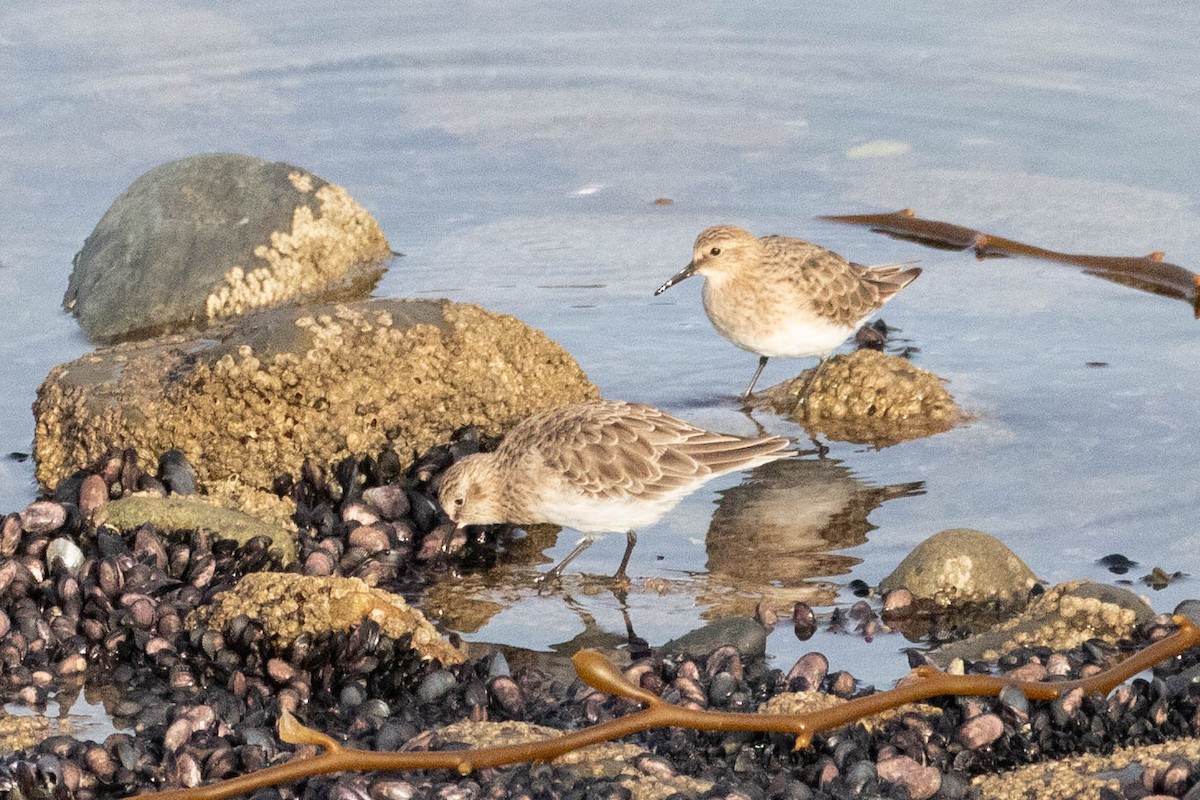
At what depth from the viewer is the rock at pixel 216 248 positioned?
1086cm

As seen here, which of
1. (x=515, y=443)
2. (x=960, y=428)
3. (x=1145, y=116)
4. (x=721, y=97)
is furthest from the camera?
(x=721, y=97)

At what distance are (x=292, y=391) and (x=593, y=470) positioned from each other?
5.44 feet

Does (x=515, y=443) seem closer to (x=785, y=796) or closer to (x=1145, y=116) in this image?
(x=785, y=796)

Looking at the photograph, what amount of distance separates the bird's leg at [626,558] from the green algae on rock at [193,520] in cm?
151

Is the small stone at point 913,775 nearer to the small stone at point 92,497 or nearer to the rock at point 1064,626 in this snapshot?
the rock at point 1064,626

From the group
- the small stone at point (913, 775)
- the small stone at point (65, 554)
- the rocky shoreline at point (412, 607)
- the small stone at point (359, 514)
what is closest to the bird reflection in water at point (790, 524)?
the rocky shoreline at point (412, 607)

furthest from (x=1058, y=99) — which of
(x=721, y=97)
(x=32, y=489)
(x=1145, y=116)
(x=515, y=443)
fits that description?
(x=32, y=489)

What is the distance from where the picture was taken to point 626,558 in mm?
7738

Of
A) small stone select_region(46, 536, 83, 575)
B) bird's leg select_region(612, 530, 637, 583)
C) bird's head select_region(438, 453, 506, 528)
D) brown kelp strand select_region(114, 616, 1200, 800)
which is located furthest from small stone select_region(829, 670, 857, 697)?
small stone select_region(46, 536, 83, 575)

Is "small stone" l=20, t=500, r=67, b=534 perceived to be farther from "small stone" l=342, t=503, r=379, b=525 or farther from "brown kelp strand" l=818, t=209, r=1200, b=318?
"brown kelp strand" l=818, t=209, r=1200, b=318

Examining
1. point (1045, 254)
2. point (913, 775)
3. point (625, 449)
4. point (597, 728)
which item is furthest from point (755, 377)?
point (597, 728)

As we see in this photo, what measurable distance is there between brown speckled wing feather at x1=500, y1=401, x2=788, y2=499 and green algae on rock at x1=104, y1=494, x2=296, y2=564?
3.86ft

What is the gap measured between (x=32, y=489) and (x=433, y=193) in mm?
5153

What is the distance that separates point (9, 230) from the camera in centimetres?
1207
